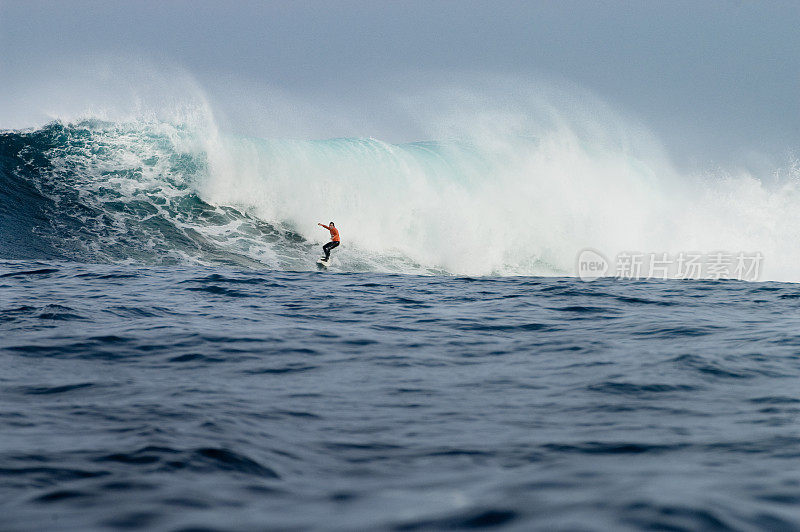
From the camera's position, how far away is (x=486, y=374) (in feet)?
19.5

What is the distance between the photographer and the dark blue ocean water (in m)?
2.96

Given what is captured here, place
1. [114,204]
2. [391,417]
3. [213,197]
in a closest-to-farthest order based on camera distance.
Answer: [391,417]
[114,204]
[213,197]

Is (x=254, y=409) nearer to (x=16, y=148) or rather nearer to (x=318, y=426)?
(x=318, y=426)

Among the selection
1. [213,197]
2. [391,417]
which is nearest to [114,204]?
[213,197]

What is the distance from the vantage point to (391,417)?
4.65 meters

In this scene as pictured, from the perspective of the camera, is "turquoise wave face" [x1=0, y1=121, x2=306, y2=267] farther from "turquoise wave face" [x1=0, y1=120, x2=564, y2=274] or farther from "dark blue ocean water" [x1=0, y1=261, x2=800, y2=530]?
"dark blue ocean water" [x1=0, y1=261, x2=800, y2=530]

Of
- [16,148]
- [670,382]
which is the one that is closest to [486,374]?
[670,382]

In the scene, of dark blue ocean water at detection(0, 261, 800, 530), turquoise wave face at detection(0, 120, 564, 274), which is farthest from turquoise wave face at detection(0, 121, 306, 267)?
dark blue ocean water at detection(0, 261, 800, 530)

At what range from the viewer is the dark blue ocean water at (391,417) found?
2.96m

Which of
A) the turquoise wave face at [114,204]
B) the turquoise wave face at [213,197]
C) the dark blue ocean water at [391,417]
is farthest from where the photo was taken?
the turquoise wave face at [213,197]

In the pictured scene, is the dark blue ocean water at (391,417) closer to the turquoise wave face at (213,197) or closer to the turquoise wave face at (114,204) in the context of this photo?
the turquoise wave face at (114,204)

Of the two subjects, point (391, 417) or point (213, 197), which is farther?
point (213, 197)

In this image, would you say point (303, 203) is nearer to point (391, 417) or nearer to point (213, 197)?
point (213, 197)

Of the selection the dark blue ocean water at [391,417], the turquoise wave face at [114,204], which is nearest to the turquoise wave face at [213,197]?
the turquoise wave face at [114,204]
